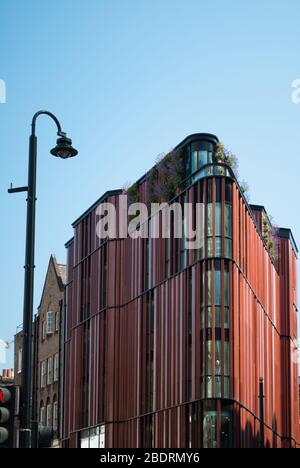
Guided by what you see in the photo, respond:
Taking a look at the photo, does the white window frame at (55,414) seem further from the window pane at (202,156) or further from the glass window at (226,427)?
the window pane at (202,156)

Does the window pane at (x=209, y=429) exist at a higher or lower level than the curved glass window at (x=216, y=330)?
lower

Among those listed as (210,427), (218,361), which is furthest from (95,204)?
(210,427)

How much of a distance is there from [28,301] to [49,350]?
5758 centimetres

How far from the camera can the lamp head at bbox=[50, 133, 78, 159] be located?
A: 704 inches

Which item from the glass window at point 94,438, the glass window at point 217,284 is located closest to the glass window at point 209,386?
the glass window at point 217,284

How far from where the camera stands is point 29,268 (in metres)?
15.9

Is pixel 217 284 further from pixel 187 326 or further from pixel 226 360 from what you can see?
pixel 226 360

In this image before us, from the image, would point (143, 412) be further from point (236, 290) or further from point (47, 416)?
point (47, 416)

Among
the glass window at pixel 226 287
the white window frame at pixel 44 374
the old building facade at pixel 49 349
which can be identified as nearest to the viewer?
the glass window at pixel 226 287

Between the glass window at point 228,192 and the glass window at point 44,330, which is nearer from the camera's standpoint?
the glass window at point 228,192

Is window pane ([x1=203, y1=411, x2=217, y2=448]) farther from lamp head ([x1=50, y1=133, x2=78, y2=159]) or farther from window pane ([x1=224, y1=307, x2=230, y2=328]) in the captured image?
lamp head ([x1=50, y1=133, x2=78, y2=159])

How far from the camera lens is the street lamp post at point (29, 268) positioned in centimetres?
1500

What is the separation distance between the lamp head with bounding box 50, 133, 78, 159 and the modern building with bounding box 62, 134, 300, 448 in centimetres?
2377

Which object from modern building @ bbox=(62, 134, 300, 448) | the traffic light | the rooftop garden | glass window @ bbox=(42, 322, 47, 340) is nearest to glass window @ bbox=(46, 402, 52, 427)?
glass window @ bbox=(42, 322, 47, 340)
